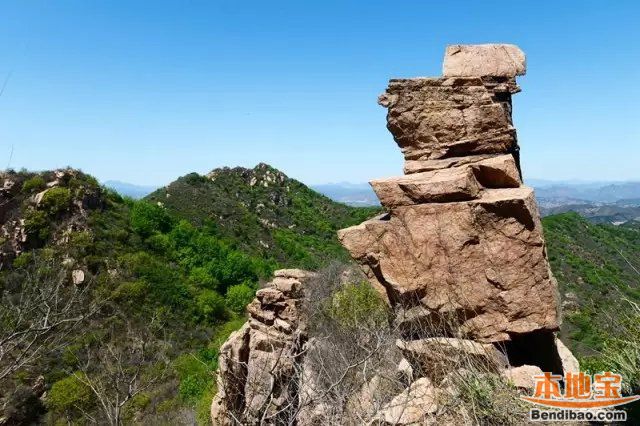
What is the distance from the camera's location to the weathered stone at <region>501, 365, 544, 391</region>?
18.8ft

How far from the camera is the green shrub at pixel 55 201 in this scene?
2781 centimetres

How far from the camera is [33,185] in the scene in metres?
29.1

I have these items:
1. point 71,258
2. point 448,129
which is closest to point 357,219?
point 71,258

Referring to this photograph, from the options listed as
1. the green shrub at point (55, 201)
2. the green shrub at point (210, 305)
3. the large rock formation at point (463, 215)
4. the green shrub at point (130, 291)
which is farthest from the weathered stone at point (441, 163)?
the green shrub at point (55, 201)

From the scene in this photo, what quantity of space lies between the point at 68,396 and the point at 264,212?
3435 cm

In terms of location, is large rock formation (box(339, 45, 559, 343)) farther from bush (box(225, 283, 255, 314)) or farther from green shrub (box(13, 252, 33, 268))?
bush (box(225, 283, 255, 314))

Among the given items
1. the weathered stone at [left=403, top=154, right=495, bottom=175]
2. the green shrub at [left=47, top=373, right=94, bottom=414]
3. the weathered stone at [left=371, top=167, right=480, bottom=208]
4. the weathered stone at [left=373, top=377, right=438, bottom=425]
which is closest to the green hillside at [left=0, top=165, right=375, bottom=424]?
the green shrub at [left=47, top=373, right=94, bottom=414]

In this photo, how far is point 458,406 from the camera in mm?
5551

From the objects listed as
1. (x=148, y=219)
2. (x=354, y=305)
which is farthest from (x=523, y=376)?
(x=148, y=219)

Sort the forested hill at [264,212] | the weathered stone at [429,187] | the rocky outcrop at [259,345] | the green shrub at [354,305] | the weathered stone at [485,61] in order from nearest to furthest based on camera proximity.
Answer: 1. the weathered stone at [429,187]
2. the weathered stone at [485,61]
3. the rocky outcrop at [259,345]
4. the green shrub at [354,305]
5. the forested hill at [264,212]

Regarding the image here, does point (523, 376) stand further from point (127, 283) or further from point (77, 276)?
point (127, 283)

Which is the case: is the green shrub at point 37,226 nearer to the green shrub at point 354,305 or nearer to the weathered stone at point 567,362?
the green shrub at point 354,305

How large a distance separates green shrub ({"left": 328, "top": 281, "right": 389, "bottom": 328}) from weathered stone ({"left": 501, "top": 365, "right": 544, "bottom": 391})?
900cm

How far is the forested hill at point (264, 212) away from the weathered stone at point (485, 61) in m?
29.1
